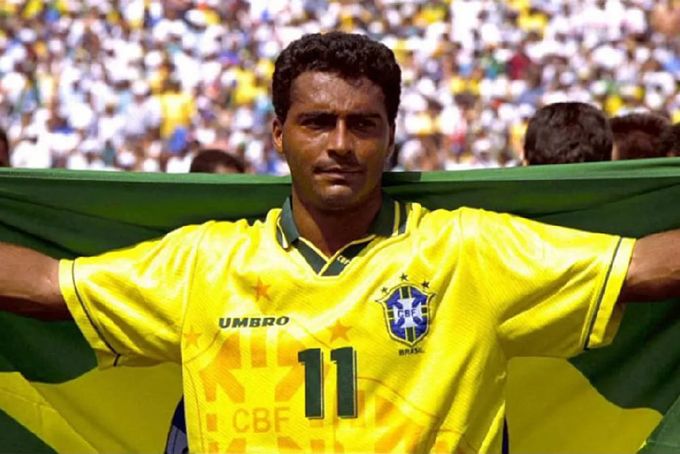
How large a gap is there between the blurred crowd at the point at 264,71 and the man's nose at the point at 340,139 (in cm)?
1217

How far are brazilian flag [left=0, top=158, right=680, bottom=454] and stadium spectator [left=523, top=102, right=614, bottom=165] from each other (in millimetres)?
1270

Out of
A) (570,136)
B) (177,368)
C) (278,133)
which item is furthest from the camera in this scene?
(570,136)

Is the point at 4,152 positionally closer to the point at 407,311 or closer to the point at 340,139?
the point at 340,139

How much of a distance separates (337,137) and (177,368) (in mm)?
1070

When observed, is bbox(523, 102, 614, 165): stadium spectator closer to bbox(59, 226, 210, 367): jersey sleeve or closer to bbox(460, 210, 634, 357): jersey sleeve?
bbox(460, 210, 634, 357): jersey sleeve

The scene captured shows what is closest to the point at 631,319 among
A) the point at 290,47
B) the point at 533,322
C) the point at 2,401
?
the point at 533,322

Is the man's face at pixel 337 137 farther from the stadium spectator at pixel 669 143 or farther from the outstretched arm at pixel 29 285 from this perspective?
the stadium spectator at pixel 669 143

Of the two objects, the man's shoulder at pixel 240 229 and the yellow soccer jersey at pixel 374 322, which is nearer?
the yellow soccer jersey at pixel 374 322

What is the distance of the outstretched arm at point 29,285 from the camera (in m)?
3.73

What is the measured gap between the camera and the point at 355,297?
3.63m

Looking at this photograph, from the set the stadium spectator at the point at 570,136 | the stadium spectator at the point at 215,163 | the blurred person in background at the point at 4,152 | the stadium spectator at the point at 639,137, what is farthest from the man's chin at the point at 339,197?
the stadium spectator at the point at 215,163

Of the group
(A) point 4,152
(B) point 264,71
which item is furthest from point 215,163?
(B) point 264,71

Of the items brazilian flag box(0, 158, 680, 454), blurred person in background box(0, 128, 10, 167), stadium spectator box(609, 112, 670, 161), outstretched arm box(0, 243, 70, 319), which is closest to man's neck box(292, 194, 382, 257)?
brazilian flag box(0, 158, 680, 454)

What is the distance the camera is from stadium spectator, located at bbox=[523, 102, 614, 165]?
5441 mm
